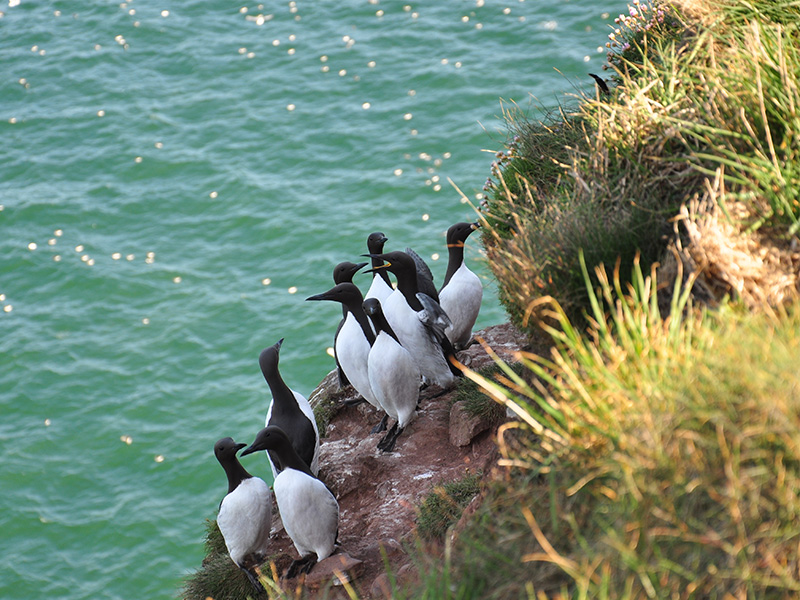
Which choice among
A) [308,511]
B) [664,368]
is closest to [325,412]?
[308,511]

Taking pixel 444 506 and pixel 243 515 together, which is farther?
pixel 243 515

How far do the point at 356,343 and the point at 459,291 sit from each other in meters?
1.05

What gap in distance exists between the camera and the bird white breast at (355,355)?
21.5 feet

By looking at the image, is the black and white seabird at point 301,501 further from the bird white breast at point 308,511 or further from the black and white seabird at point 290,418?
the black and white seabird at point 290,418

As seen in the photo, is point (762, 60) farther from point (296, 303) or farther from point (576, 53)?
point (576, 53)

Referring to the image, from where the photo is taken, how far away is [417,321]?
650cm

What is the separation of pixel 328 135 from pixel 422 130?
1.87 m

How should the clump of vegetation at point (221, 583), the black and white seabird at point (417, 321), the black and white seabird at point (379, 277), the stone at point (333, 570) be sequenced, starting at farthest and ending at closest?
the black and white seabird at point (379, 277)
the black and white seabird at point (417, 321)
the clump of vegetation at point (221, 583)
the stone at point (333, 570)

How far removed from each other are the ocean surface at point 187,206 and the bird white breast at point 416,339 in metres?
2.86

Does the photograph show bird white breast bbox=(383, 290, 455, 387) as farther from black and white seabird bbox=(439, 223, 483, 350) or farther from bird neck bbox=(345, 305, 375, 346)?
black and white seabird bbox=(439, 223, 483, 350)

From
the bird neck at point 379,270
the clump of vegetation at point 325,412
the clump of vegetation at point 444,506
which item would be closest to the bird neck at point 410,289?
the bird neck at point 379,270

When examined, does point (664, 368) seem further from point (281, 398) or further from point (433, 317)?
point (281, 398)

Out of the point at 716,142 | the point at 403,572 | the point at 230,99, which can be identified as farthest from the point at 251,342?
the point at 716,142

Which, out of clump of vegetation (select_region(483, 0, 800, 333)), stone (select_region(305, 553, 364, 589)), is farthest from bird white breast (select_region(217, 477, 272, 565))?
clump of vegetation (select_region(483, 0, 800, 333))
